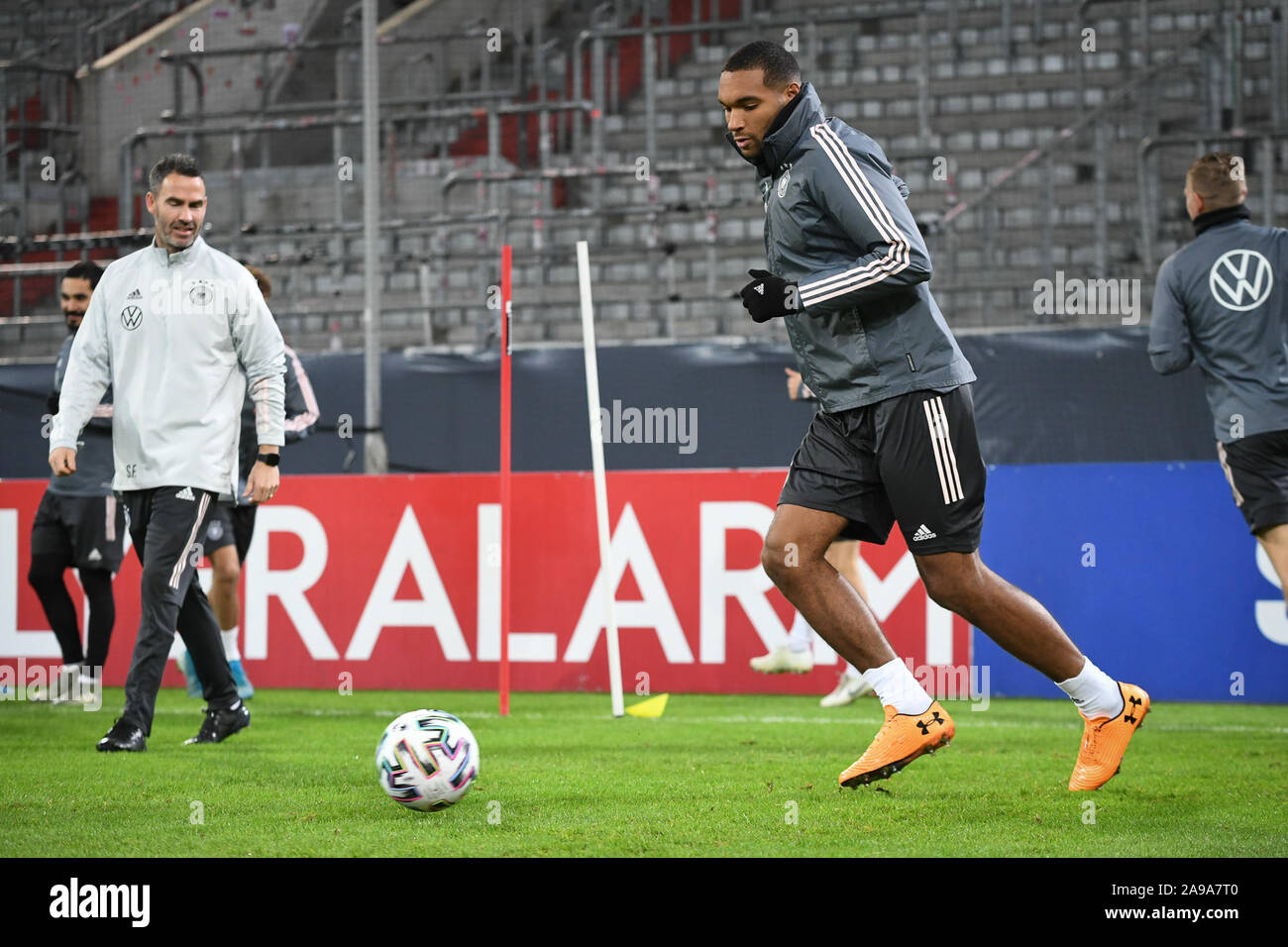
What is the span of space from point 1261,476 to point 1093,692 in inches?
73.4

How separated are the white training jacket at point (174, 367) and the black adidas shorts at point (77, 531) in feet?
6.45

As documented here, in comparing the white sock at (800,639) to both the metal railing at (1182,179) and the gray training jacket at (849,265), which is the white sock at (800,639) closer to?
the gray training jacket at (849,265)

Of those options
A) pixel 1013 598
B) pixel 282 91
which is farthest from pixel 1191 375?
Answer: pixel 282 91

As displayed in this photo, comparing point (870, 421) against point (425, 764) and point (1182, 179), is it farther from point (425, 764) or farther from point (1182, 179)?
point (1182, 179)

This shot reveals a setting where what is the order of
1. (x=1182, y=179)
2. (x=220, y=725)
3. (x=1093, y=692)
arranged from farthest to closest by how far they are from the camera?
1. (x=1182, y=179)
2. (x=220, y=725)
3. (x=1093, y=692)

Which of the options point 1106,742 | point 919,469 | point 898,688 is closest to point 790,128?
point 919,469

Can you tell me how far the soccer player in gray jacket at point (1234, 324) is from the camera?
5.65m

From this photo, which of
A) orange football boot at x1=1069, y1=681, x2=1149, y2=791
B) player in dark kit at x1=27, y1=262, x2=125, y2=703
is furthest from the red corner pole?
orange football boot at x1=1069, y1=681, x2=1149, y2=791

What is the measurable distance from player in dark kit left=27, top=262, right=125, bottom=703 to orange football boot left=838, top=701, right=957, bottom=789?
4482 mm

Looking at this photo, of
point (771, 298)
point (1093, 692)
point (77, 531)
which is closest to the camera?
point (771, 298)

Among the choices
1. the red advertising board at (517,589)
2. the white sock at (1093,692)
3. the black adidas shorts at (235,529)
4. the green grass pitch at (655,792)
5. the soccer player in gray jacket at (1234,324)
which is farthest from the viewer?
the red advertising board at (517,589)

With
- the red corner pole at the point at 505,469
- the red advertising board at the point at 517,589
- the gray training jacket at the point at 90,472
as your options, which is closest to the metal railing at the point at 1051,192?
the red advertising board at the point at 517,589

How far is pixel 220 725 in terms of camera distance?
18.7 ft

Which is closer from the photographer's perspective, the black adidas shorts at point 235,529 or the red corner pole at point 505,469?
the red corner pole at point 505,469
